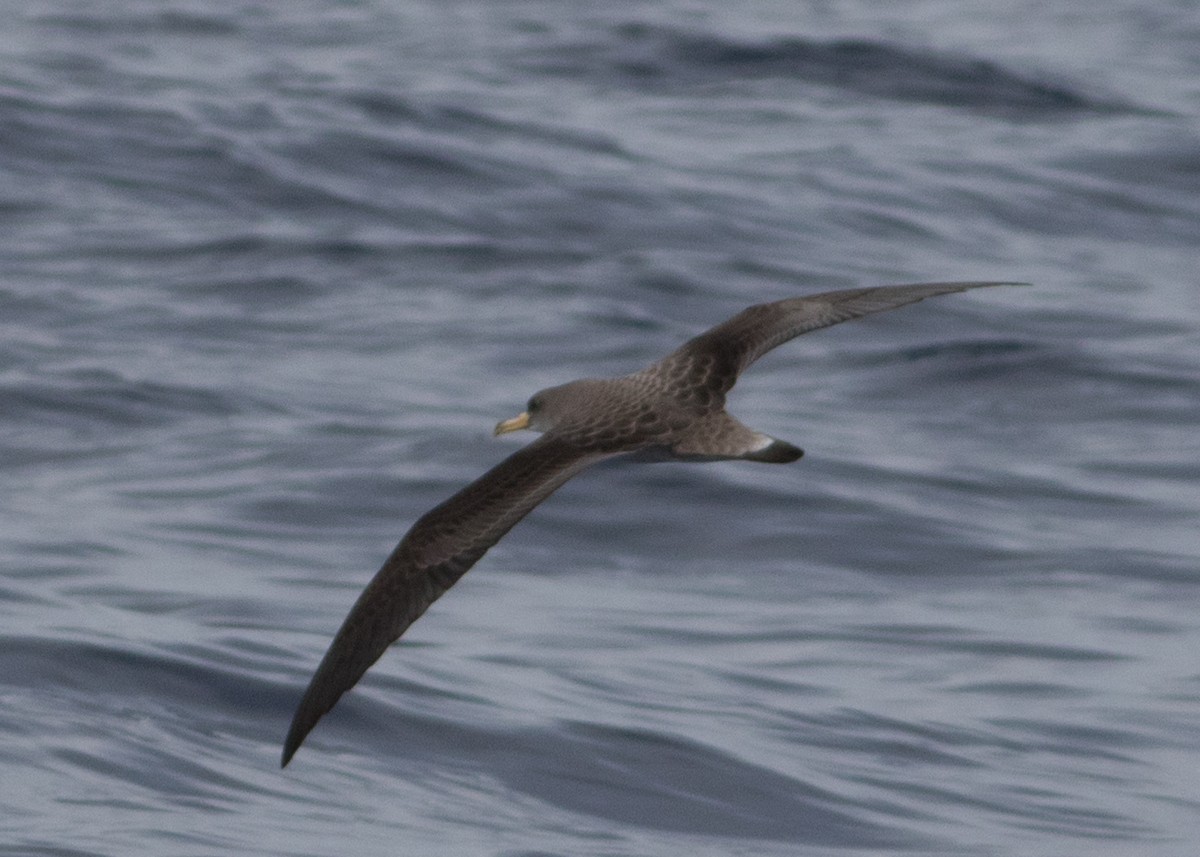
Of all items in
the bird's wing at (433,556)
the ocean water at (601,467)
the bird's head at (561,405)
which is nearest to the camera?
the bird's wing at (433,556)

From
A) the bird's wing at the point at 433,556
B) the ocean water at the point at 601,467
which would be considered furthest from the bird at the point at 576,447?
the ocean water at the point at 601,467

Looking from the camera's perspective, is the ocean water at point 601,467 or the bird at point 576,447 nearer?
the bird at point 576,447

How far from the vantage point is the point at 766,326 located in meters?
6.95

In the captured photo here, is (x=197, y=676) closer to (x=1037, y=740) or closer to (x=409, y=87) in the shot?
(x=1037, y=740)

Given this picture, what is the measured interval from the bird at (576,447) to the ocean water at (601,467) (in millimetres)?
1307

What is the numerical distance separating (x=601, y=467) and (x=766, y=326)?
374 cm

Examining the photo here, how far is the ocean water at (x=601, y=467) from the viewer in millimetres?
7465

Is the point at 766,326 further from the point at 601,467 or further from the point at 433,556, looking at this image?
the point at 601,467

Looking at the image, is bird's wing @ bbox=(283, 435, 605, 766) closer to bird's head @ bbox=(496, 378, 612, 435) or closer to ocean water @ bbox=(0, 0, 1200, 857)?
bird's head @ bbox=(496, 378, 612, 435)

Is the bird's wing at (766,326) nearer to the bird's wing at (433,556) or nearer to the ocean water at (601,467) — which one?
the bird's wing at (433,556)

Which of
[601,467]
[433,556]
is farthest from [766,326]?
[601,467]

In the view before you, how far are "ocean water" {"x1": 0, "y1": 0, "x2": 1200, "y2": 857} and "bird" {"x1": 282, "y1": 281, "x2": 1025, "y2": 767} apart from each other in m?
1.31

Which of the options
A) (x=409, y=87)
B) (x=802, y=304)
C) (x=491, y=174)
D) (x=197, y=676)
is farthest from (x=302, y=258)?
(x=802, y=304)

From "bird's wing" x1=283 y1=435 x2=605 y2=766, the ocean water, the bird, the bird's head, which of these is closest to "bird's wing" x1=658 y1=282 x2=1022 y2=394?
the bird
